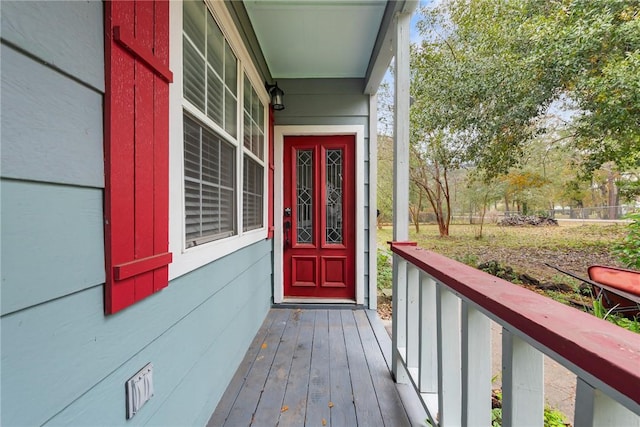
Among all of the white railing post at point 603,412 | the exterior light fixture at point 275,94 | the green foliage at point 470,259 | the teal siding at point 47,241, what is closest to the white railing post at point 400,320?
the green foliage at point 470,259

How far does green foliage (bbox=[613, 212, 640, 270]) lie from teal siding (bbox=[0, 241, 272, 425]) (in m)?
2.01

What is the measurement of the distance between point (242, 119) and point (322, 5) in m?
1.10

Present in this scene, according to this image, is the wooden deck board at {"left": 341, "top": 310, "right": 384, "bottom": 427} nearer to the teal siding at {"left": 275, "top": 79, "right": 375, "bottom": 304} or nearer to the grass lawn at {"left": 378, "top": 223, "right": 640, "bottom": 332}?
the teal siding at {"left": 275, "top": 79, "right": 375, "bottom": 304}

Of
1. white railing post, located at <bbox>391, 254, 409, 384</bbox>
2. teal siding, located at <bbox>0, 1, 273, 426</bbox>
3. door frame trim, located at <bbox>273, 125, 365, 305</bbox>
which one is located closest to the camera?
teal siding, located at <bbox>0, 1, 273, 426</bbox>

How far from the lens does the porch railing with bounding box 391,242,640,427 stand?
0.44 meters

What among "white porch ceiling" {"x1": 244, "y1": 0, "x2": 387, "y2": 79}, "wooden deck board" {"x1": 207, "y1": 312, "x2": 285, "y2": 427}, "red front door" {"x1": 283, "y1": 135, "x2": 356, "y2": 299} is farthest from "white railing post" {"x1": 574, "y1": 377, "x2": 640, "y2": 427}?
"red front door" {"x1": 283, "y1": 135, "x2": 356, "y2": 299}

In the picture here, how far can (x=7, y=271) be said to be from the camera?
490 millimetres

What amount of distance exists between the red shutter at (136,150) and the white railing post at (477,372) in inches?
44.7

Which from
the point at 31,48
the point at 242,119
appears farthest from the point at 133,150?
the point at 242,119

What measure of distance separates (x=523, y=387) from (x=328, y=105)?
117 inches

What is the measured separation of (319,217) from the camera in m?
3.11

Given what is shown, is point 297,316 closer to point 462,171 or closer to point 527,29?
point 462,171

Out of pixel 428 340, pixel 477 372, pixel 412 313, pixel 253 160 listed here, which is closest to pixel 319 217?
pixel 253 160

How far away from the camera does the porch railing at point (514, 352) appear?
44 centimetres
